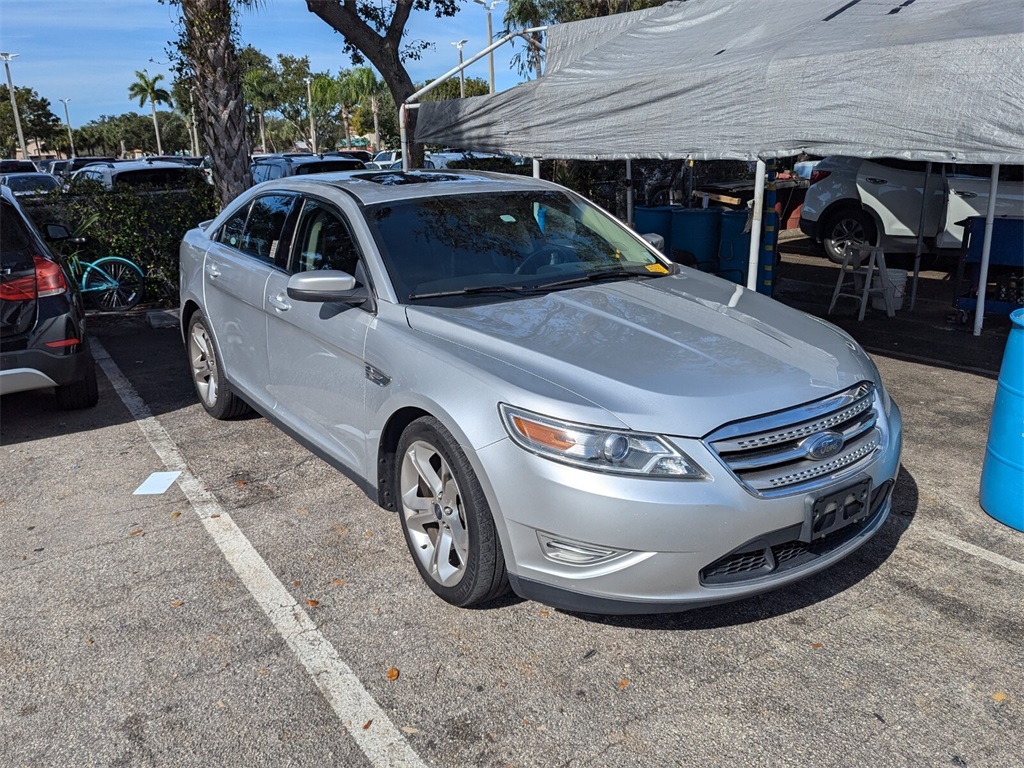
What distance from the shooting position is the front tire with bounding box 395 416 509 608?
3.02m

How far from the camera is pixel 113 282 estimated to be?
30.7 ft

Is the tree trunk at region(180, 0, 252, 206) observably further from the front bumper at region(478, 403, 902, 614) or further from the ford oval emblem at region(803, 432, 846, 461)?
the ford oval emblem at region(803, 432, 846, 461)

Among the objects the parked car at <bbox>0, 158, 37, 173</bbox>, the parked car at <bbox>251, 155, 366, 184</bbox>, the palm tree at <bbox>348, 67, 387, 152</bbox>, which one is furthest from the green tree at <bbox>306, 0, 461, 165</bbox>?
the palm tree at <bbox>348, 67, 387, 152</bbox>

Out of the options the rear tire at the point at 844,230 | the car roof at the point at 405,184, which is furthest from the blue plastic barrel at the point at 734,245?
the car roof at the point at 405,184

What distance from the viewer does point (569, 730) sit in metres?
2.70

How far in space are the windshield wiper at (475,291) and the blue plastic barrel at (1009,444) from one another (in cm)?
217

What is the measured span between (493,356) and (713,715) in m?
1.45

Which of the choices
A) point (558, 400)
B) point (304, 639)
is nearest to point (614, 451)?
point (558, 400)

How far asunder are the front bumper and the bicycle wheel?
25.9 feet

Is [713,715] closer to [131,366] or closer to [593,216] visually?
[593,216]

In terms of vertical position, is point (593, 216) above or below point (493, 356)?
above

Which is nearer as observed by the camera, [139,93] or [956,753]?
[956,753]

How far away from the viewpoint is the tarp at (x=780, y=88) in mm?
4719

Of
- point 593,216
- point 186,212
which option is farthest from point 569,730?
point 186,212
